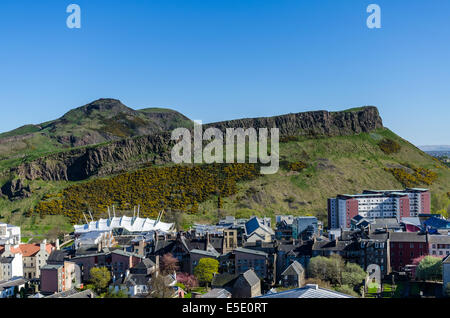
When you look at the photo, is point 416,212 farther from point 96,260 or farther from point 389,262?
point 96,260

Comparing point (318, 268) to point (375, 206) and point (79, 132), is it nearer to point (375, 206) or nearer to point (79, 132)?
point (375, 206)

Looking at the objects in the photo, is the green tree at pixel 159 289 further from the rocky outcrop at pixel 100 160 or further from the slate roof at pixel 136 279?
the rocky outcrop at pixel 100 160

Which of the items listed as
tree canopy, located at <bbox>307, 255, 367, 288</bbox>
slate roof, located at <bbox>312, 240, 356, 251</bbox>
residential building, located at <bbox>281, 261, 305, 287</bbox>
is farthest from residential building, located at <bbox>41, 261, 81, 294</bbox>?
slate roof, located at <bbox>312, 240, 356, 251</bbox>

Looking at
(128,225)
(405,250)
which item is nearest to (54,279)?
(405,250)

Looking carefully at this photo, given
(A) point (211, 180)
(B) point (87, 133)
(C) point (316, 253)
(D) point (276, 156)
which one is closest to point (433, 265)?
(C) point (316, 253)
